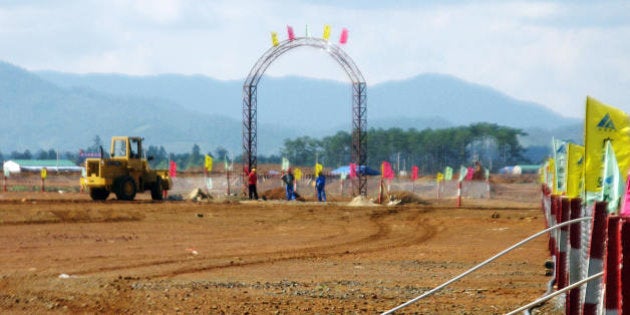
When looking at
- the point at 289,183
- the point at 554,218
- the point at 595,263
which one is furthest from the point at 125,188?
the point at 595,263

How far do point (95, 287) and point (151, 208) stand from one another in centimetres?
2432

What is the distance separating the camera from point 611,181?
336 inches

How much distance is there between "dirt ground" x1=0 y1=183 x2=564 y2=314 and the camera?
13297 mm

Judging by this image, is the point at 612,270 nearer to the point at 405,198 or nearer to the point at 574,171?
the point at 574,171

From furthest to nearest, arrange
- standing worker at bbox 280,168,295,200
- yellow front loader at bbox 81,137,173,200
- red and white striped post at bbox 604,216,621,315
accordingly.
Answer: standing worker at bbox 280,168,295,200 → yellow front loader at bbox 81,137,173,200 → red and white striped post at bbox 604,216,621,315

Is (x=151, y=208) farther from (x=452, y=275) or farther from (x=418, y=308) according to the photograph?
(x=418, y=308)

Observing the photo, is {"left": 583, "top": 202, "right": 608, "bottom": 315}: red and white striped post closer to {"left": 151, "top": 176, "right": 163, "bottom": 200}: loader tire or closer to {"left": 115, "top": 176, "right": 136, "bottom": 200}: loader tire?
{"left": 115, "top": 176, "right": 136, "bottom": 200}: loader tire

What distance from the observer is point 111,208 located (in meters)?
37.5

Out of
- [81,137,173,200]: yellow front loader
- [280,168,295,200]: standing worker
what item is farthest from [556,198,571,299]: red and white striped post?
[280,168,295,200]: standing worker

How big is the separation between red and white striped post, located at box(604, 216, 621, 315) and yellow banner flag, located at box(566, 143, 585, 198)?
5.22 m

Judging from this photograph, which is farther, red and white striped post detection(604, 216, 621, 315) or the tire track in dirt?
the tire track in dirt

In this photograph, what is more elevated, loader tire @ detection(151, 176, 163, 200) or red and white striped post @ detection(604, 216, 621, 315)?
red and white striped post @ detection(604, 216, 621, 315)

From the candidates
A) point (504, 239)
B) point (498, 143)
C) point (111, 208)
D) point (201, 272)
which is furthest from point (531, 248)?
point (498, 143)

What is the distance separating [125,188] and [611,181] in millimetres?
38073
